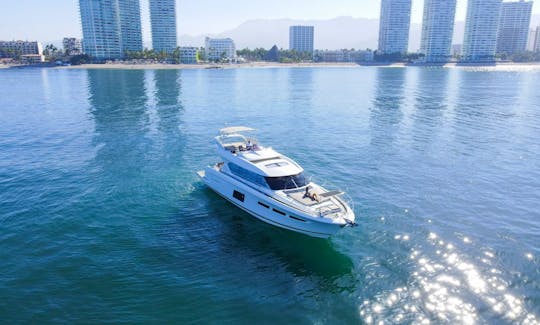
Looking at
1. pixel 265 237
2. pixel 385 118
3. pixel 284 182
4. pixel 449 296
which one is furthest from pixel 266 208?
pixel 385 118

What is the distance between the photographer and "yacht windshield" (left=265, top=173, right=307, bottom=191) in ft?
79.5

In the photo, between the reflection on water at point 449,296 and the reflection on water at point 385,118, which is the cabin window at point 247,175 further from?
the reflection on water at point 385,118

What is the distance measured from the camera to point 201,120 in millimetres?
60844

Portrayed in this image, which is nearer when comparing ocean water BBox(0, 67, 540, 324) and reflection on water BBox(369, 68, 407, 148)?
ocean water BBox(0, 67, 540, 324)

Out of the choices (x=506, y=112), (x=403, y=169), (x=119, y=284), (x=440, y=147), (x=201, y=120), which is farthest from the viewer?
(x=506, y=112)

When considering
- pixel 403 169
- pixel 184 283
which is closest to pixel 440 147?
pixel 403 169

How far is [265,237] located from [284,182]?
3850 millimetres

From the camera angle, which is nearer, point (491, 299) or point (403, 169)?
point (491, 299)

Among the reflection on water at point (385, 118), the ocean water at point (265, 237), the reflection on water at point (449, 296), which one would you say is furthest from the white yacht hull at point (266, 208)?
the reflection on water at point (385, 118)

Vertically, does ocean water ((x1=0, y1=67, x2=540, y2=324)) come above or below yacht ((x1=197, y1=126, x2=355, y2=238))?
below

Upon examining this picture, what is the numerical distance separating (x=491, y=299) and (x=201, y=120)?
166 ft

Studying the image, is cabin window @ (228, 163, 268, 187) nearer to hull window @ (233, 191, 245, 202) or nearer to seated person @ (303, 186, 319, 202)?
hull window @ (233, 191, 245, 202)

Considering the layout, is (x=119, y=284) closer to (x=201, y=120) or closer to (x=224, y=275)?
(x=224, y=275)

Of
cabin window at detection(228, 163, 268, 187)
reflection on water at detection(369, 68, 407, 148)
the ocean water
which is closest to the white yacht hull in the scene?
cabin window at detection(228, 163, 268, 187)
